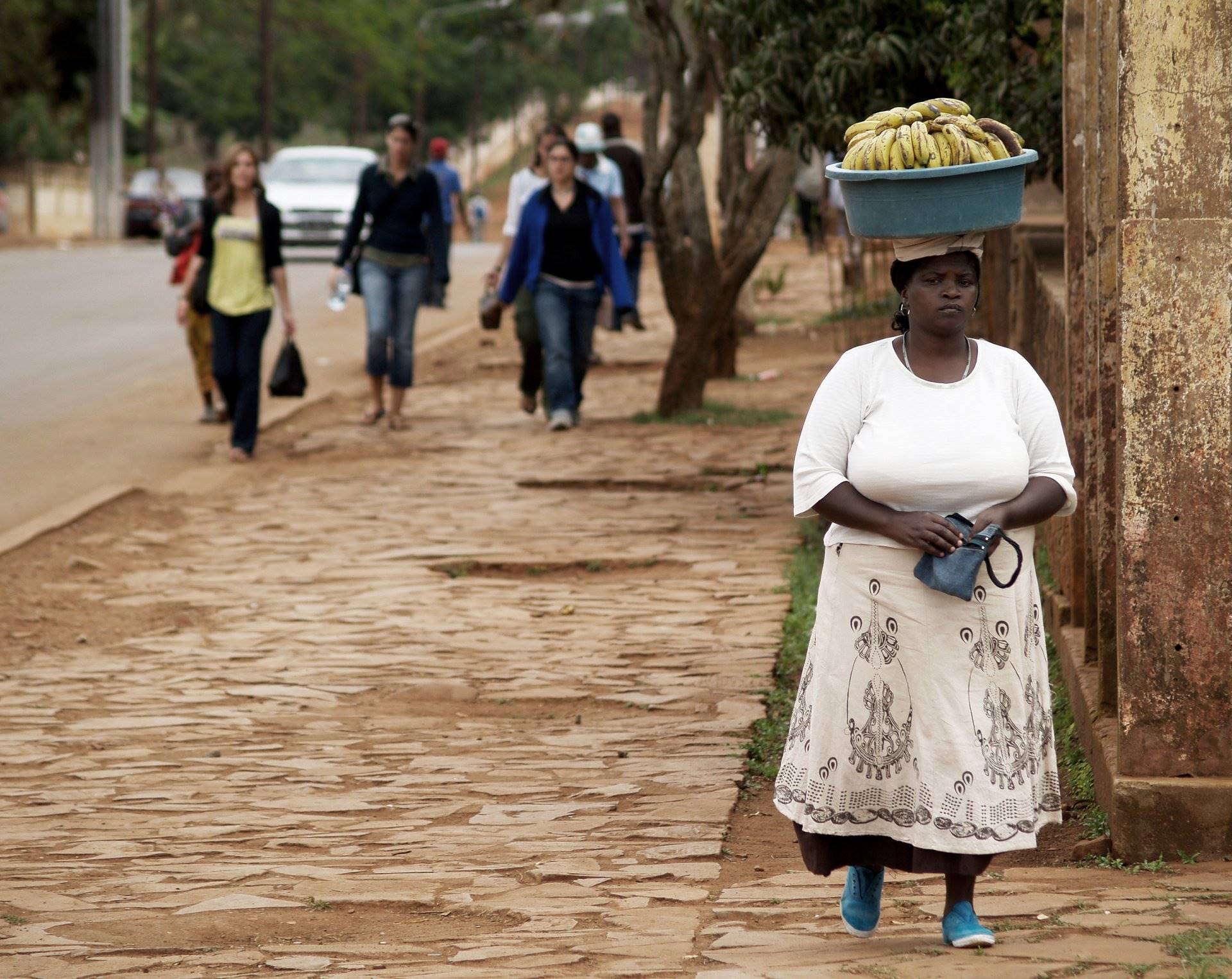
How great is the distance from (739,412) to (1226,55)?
8672 millimetres

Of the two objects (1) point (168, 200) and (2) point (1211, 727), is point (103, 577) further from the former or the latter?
(1) point (168, 200)

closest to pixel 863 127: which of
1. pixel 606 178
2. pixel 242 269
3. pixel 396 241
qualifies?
pixel 242 269

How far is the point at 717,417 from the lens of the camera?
41.8 feet

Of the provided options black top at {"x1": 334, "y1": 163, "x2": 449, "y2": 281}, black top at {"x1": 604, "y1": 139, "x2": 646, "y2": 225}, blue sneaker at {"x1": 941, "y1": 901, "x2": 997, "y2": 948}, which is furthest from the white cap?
blue sneaker at {"x1": 941, "y1": 901, "x2": 997, "y2": 948}

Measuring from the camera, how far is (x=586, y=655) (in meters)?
6.91

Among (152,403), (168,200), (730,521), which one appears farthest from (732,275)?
(168,200)

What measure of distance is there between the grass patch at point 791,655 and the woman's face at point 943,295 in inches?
44.5

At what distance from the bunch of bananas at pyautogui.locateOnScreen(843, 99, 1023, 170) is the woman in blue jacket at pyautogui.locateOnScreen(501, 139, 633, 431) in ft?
25.6

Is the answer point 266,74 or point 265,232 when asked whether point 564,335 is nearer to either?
point 265,232

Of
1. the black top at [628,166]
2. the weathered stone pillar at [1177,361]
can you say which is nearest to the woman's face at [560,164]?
the black top at [628,166]

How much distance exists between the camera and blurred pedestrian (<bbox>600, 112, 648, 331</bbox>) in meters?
16.2

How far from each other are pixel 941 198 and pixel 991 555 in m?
0.72

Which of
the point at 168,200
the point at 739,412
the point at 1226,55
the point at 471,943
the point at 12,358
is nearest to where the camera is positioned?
the point at 471,943

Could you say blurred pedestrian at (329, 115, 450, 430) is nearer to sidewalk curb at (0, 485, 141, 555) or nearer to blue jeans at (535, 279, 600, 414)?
blue jeans at (535, 279, 600, 414)
